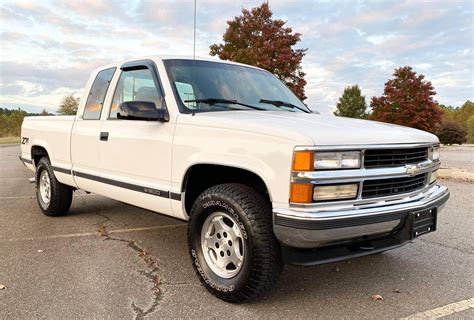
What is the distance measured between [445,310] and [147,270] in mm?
2502

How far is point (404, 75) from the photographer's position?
2538 centimetres

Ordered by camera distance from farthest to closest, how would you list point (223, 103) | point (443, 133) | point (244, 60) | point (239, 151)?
point (443, 133) < point (244, 60) < point (223, 103) < point (239, 151)

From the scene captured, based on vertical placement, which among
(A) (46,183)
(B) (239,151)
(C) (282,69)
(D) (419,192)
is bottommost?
(A) (46,183)

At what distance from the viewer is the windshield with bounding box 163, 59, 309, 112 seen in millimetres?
4000

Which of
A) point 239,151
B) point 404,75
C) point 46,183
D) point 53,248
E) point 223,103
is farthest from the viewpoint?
point 404,75

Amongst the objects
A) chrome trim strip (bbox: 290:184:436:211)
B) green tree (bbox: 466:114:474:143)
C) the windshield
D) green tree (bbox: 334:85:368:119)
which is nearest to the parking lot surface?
chrome trim strip (bbox: 290:184:436:211)

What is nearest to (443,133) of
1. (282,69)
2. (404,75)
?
(404,75)

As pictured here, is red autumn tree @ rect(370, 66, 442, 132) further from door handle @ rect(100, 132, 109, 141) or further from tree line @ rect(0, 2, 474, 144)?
door handle @ rect(100, 132, 109, 141)

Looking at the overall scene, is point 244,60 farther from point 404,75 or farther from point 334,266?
point 334,266

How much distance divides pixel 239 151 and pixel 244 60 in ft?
50.1

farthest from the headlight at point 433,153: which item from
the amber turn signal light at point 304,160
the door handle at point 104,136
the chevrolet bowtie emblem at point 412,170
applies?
the door handle at point 104,136

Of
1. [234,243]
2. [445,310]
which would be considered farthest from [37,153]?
[445,310]

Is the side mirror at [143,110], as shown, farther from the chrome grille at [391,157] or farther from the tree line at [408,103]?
the tree line at [408,103]

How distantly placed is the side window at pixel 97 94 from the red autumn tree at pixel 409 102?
22.2 m
